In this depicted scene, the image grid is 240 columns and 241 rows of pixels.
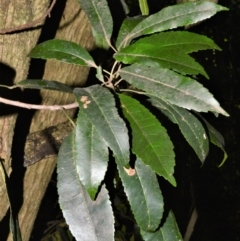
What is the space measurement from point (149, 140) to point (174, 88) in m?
0.09

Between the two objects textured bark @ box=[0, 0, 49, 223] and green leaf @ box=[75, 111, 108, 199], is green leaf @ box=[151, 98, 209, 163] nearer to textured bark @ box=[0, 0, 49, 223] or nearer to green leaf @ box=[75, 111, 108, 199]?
green leaf @ box=[75, 111, 108, 199]

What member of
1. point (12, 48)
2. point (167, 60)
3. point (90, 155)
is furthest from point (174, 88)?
point (12, 48)

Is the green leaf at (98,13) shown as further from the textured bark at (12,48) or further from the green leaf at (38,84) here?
the green leaf at (38,84)

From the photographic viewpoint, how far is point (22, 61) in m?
0.85

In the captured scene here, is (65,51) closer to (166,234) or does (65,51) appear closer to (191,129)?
(191,129)

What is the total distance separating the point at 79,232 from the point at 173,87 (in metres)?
0.27

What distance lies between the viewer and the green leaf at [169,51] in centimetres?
75

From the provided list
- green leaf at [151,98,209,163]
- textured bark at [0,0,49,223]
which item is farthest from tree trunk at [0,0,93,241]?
green leaf at [151,98,209,163]

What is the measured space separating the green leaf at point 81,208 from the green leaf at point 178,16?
9.4 inches

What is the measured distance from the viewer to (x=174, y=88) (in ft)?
2.40

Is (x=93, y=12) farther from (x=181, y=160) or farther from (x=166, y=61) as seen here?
(x=181, y=160)

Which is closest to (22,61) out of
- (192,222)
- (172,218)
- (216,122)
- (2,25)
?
(2,25)

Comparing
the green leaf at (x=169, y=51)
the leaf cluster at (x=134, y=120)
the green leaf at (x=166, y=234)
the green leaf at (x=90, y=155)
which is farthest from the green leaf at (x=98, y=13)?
the green leaf at (x=166, y=234)

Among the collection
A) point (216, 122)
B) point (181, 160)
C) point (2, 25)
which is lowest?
point (181, 160)
